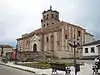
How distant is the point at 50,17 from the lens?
66250 millimetres

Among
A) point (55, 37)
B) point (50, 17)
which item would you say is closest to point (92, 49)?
point (55, 37)

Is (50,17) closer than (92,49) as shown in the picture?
No

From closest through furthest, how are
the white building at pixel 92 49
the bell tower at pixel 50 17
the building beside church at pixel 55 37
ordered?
the white building at pixel 92 49 < the building beside church at pixel 55 37 < the bell tower at pixel 50 17

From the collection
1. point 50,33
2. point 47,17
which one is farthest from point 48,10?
point 50,33

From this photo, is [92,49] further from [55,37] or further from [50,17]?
[50,17]

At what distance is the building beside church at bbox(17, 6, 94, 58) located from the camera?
54500 millimetres

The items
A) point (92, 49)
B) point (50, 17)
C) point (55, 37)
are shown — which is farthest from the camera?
point (50, 17)

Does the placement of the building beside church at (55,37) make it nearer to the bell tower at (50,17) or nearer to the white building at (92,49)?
the bell tower at (50,17)

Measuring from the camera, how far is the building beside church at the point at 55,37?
179 feet

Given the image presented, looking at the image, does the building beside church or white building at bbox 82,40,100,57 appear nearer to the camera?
white building at bbox 82,40,100,57

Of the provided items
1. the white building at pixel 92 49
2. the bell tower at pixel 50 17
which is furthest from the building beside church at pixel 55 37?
the white building at pixel 92 49

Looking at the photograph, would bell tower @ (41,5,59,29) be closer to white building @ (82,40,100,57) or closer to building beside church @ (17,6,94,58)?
building beside church @ (17,6,94,58)

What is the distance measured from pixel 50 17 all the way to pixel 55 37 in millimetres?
10832

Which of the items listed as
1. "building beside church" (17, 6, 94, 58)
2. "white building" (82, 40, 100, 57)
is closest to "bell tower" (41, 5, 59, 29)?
"building beside church" (17, 6, 94, 58)
